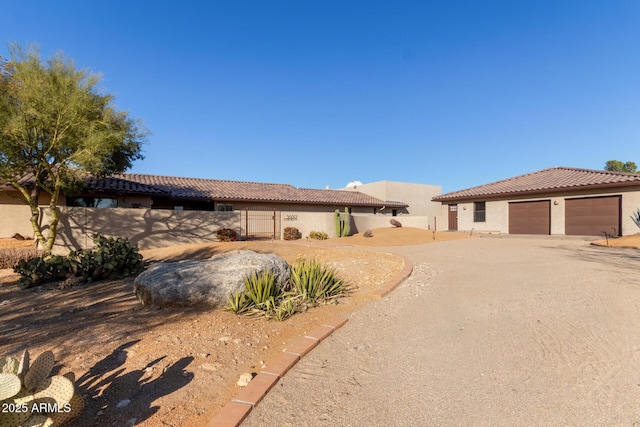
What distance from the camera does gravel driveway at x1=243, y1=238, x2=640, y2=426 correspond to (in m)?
2.64

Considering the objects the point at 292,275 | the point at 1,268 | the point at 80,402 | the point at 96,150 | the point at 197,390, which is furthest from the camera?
the point at 96,150

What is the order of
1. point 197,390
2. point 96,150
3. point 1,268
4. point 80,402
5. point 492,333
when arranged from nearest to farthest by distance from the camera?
point 80,402 → point 197,390 → point 492,333 → point 1,268 → point 96,150

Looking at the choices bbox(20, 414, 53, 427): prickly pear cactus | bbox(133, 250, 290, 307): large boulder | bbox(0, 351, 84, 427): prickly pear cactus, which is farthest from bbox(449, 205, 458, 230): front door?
bbox(20, 414, 53, 427): prickly pear cactus

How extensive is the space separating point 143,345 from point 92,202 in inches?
711

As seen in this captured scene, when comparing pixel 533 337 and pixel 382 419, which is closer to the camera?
pixel 382 419

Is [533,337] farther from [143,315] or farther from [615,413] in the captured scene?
[143,315]

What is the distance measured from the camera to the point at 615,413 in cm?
254

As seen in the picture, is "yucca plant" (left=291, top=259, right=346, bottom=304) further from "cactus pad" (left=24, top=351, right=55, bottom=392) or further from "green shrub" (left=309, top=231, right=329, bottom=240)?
"green shrub" (left=309, top=231, right=329, bottom=240)

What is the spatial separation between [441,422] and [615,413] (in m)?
1.32

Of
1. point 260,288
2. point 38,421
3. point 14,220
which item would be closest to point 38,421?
point 38,421

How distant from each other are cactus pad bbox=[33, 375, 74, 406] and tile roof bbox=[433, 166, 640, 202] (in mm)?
22525

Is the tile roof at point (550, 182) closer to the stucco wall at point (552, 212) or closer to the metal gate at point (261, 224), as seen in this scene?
the stucco wall at point (552, 212)

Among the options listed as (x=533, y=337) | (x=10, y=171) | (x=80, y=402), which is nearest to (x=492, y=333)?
(x=533, y=337)

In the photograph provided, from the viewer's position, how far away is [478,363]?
3.48 meters
